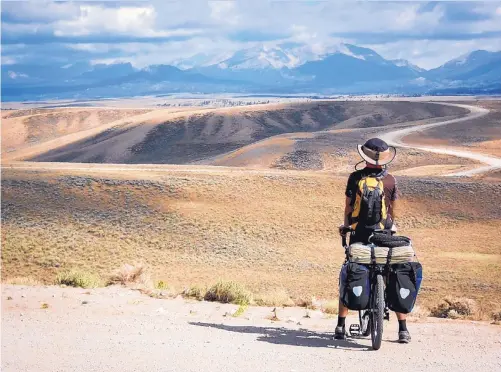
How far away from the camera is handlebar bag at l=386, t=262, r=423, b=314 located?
834 centimetres

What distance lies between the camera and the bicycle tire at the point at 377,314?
26.9ft

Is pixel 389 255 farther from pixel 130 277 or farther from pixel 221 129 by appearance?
pixel 221 129

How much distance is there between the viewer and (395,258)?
27.2 feet

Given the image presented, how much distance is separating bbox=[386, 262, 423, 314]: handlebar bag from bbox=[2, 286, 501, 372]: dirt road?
0.56 meters

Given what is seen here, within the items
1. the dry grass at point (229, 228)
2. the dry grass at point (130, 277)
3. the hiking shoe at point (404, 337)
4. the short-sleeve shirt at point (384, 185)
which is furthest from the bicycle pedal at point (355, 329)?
the dry grass at point (229, 228)

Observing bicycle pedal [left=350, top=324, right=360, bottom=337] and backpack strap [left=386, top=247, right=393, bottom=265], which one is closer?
backpack strap [left=386, top=247, right=393, bottom=265]

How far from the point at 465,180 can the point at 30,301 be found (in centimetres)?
3985

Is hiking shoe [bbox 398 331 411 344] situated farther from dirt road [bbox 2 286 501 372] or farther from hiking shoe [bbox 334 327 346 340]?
hiking shoe [bbox 334 327 346 340]

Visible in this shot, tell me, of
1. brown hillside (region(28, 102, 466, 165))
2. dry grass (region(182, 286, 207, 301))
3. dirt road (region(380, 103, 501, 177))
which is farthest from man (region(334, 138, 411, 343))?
brown hillside (region(28, 102, 466, 165))

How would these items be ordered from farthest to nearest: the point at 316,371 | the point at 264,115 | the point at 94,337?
the point at 264,115, the point at 94,337, the point at 316,371

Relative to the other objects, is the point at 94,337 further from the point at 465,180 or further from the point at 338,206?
the point at 465,180

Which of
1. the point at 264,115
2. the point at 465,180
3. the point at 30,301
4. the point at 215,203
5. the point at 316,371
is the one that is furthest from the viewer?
the point at 264,115

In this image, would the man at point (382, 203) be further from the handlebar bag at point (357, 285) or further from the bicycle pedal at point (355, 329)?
the handlebar bag at point (357, 285)

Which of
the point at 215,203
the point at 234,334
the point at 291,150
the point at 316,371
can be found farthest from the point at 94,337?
the point at 291,150
